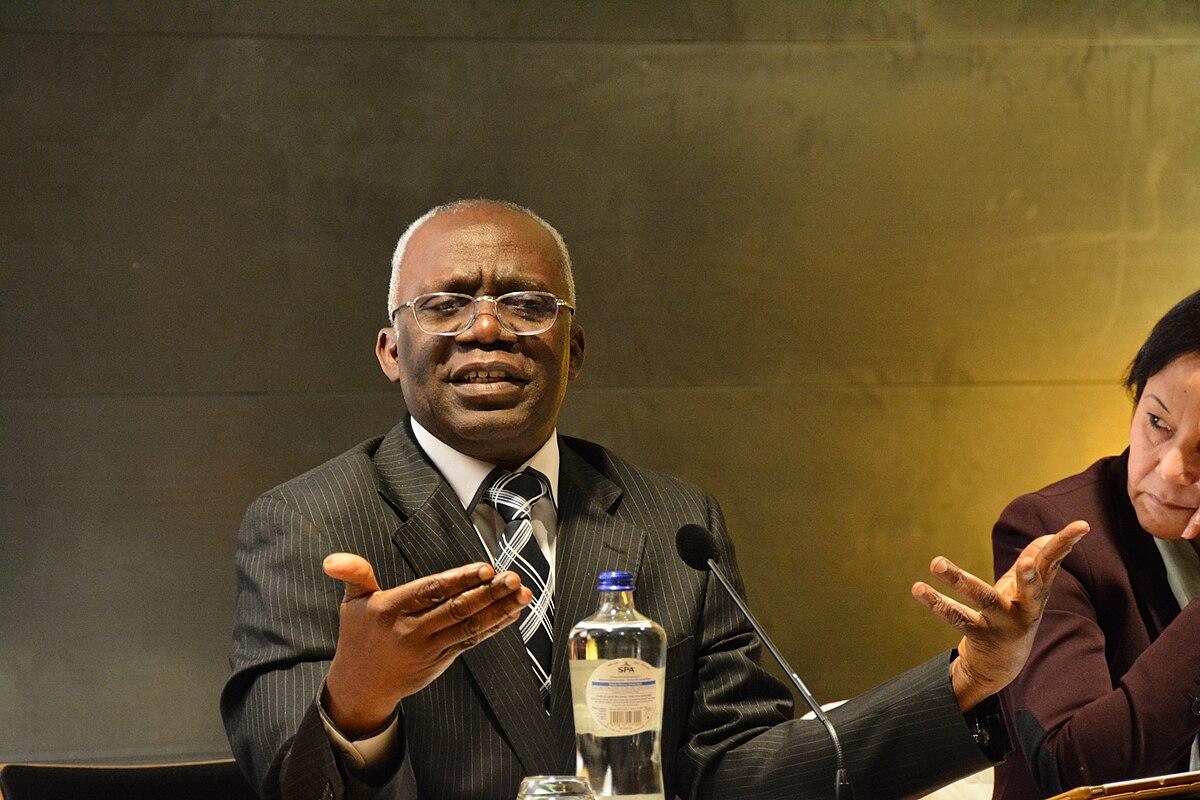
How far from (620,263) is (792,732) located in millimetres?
1711

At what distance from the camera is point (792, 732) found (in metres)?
1.74

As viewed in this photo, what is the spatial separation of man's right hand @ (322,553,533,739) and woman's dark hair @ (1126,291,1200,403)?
4.07 ft

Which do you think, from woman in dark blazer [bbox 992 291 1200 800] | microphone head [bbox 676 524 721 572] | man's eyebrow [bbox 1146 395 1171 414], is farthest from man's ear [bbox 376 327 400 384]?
man's eyebrow [bbox 1146 395 1171 414]

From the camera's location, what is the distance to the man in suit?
1.45 m

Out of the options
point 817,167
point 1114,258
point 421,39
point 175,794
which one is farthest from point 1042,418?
point 175,794

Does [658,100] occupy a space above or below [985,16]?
below

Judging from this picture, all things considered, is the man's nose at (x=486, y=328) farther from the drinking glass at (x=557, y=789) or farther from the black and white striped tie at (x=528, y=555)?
the drinking glass at (x=557, y=789)

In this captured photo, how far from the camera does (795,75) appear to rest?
329 cm

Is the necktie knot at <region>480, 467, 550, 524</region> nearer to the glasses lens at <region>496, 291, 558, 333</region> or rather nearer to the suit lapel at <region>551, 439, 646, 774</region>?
the suit lapel at <region>551, 439, 646, 774</region>

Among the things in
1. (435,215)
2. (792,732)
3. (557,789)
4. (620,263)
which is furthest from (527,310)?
(620,263)

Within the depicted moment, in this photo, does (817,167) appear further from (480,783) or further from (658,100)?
(480,783)

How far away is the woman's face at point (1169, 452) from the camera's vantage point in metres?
1.99

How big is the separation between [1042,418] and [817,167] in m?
0.87

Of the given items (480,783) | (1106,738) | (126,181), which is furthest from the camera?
(126,181)
